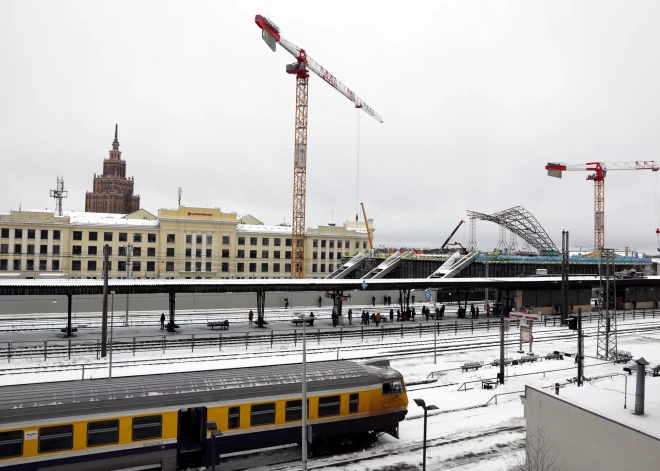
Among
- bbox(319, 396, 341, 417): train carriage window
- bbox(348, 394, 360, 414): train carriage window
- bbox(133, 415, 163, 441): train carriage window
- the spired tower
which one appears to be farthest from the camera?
the spired tower

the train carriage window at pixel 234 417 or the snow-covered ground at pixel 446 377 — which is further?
the snow-covered ground at pixel 446 377

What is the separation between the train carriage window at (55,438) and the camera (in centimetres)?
1279

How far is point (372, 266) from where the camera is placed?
81562mm

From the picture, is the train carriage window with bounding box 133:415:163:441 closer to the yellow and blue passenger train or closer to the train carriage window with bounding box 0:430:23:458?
the yellow and blue passenger train

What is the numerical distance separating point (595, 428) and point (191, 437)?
39.4ft

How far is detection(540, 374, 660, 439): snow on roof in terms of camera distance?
1270 centimetres

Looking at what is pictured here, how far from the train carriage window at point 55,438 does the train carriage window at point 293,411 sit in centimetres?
628

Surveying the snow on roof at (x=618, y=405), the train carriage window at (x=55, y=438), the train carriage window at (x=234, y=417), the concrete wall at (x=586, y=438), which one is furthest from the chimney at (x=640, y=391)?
the train carriage window at (x=55, y=438)

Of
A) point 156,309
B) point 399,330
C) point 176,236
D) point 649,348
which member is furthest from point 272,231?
point 649,348

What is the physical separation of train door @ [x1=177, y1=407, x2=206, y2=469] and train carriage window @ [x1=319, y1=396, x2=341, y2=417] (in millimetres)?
3875

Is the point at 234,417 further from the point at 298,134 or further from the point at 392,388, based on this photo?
the point at 298,134

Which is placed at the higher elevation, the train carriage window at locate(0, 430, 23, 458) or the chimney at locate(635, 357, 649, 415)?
the chimney at locate(635, 357, 649, 415)

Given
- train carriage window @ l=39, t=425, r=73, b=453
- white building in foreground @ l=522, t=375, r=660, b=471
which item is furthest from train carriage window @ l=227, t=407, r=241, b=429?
white building in foreground @ l=522, t=375, r=660, b=471

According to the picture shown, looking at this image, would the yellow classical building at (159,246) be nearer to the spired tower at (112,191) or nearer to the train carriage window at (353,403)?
the train carriage window at (353,403)
